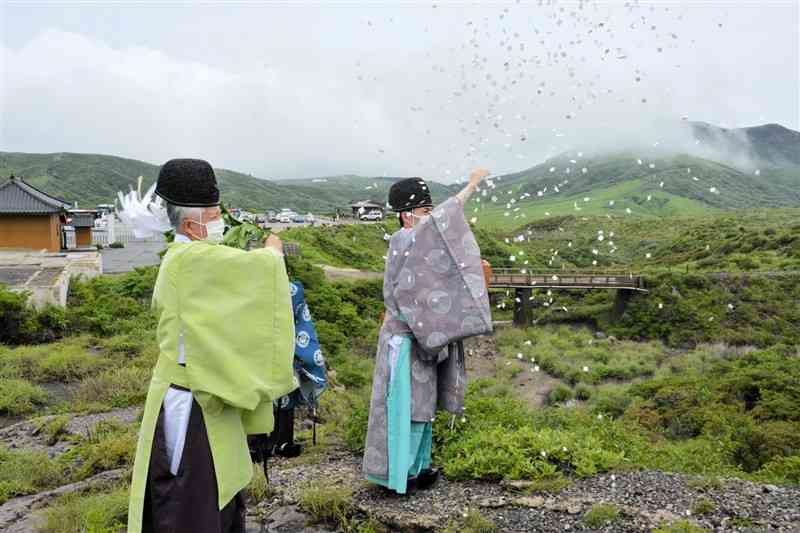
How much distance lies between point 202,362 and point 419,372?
2115mm

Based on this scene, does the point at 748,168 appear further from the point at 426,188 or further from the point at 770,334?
the point at 426,188

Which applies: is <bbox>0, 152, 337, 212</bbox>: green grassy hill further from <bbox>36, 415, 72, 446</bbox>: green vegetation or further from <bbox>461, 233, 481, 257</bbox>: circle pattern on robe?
<bbox>461, 233, 481, 257</bbox>: circle pattern on robe

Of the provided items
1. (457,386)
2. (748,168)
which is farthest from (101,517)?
(748,168)

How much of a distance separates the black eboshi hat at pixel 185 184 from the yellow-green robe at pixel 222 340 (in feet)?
0.78

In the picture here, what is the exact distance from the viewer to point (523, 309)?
108 ft

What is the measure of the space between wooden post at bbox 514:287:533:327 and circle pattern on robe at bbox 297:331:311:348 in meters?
28.0

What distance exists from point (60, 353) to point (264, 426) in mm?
11257

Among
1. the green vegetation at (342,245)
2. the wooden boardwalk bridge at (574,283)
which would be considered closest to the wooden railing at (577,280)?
the wooden boardwalk bridge at (574,283)

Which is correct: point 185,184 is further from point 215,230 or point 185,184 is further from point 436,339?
point 436,339

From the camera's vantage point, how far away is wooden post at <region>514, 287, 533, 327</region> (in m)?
32.3

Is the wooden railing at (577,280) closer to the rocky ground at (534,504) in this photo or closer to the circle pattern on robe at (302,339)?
the rocky ground at (534,504)

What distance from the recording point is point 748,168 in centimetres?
15912

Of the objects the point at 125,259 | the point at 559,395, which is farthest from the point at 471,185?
the point at 125,259

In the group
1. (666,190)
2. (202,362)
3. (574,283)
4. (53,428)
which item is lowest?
(574,283)
